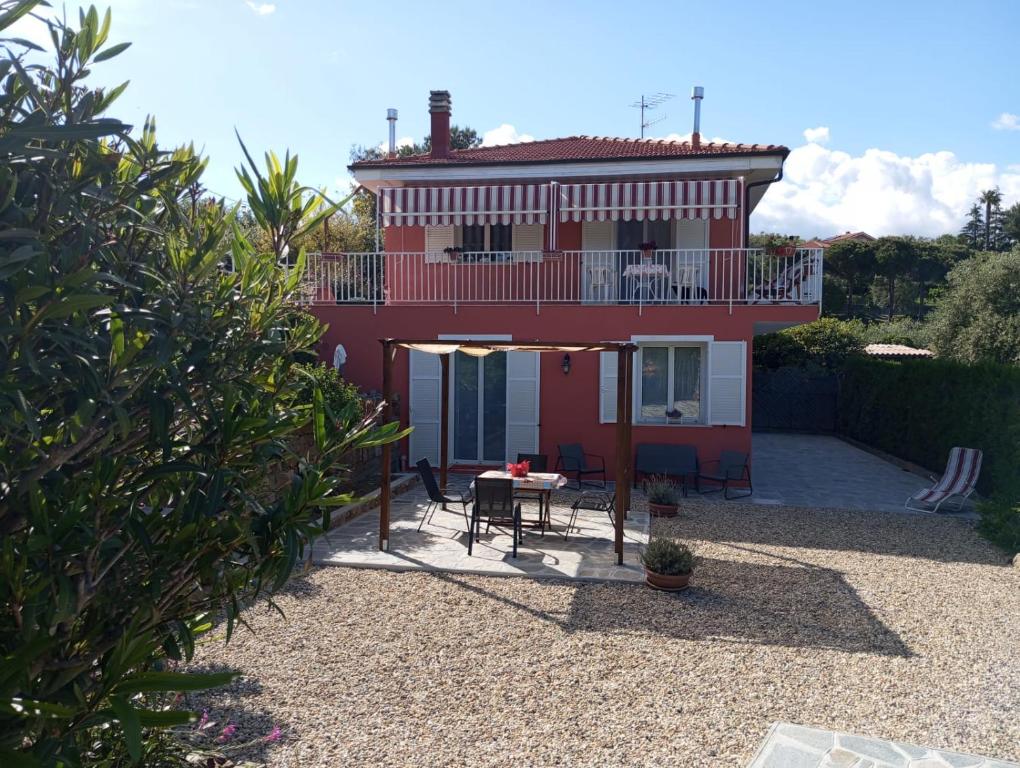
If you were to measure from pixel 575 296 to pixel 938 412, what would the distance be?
8305 mm

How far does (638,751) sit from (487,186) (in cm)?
1249

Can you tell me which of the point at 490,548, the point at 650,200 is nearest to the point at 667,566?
the point at 490,548

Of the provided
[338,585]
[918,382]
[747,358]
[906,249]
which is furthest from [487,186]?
[906,249]

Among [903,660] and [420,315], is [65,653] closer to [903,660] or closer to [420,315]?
[903,660]

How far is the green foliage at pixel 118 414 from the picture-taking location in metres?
1.71

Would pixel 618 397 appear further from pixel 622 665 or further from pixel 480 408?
pixel 480 408

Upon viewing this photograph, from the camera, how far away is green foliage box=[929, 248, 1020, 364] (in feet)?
67.5

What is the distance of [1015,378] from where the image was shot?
1286cm

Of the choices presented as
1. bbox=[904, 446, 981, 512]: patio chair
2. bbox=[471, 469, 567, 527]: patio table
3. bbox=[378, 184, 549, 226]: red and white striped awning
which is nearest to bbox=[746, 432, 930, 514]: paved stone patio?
bbox=[904, 446, 981, 512]: patio chair

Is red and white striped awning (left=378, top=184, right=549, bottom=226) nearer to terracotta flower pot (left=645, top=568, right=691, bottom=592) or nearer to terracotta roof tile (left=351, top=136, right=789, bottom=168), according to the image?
terracotta roof tile (left=351, top=136, right=789, bottom=168)

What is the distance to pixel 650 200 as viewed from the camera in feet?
46.2

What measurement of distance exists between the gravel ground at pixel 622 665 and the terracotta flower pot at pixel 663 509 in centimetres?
226

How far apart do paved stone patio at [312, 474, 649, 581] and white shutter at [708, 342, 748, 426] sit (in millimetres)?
3205

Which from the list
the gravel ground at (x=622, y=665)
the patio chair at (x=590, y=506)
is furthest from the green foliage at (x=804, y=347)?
the gravel ground at (x=622, y=665)
